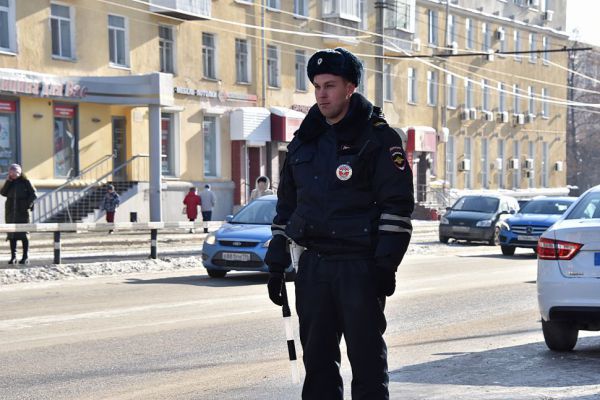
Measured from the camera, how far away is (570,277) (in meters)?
10.0

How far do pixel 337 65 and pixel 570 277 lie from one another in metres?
5.00

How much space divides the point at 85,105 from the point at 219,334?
25.2m

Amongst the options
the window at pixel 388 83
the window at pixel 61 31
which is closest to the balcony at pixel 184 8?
the window at pixel 61 31

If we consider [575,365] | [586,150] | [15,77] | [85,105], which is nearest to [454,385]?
[575,365]

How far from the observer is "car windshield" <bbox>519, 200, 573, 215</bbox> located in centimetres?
2886

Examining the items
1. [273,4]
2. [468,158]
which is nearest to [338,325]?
[273,4]

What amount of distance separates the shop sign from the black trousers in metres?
28.0

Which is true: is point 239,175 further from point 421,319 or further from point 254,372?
point 254,372

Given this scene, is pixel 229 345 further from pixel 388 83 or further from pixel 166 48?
pixel 388 83

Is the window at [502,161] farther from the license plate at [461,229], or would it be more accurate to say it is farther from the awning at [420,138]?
the license plate at [461,229]

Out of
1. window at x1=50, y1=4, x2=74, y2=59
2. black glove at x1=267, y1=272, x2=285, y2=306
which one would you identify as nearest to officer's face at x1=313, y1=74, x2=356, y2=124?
black glove at x1=267, y1=272, x2=285, y2=306

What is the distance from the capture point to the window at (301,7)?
45812 millimetres

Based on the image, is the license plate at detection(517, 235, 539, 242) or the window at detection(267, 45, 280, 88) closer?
the license plate at detection(517, 235, 539, 242)

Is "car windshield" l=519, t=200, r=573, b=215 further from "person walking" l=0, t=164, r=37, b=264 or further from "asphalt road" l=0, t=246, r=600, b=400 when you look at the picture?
"person walking" l=0, t=164, r=37, b=264
